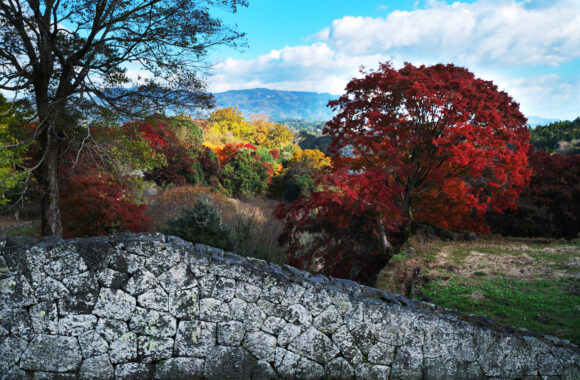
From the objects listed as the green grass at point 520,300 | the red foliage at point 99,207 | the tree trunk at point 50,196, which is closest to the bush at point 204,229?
the red foliage at point 99,207

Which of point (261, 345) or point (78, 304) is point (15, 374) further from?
point (261, 345)

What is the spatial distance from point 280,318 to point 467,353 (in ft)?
6.28

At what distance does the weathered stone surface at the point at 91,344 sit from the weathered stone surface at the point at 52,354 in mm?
45

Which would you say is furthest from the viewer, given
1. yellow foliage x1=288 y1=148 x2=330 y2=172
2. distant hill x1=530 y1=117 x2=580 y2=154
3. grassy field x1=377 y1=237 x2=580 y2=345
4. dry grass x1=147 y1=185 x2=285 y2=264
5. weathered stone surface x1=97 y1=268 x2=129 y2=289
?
distant hill x1=530 y1=117 x2=580 y2=154

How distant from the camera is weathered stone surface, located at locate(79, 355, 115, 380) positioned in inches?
132

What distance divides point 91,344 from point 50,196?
16.3ft

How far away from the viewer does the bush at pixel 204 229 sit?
848cm

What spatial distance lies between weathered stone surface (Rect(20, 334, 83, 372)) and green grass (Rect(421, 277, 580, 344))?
4.49 metres

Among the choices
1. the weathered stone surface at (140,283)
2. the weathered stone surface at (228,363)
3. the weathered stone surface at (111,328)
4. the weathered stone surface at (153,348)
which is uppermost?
the weathered stone surface at (140,283)

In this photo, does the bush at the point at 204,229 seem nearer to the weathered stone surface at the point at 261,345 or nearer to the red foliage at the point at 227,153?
the weathered stone surface at the point at 261,345

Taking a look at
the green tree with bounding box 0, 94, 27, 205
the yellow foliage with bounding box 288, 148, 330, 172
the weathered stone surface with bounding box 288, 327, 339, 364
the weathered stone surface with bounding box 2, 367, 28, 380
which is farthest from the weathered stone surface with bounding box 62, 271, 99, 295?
the yellow foliage with bounding box 288, 148, 330, 172

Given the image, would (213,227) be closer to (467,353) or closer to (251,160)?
(467,353)

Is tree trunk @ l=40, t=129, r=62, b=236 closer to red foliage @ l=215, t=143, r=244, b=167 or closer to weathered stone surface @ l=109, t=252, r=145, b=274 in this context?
weathered stone surface @ l=109, t=252, r=145, b=274

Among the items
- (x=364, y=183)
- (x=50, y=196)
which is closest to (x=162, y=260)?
(x=364, y=183)
